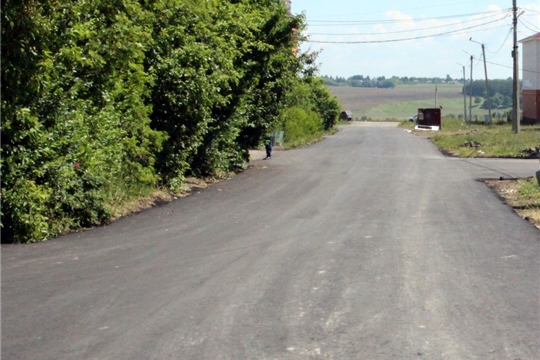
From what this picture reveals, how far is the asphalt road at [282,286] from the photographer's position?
6625 millimetres

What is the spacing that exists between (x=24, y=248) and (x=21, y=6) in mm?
3337

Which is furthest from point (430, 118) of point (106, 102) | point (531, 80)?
point (106, 102)

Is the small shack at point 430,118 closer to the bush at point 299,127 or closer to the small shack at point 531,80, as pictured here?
the small shack at point 531,80

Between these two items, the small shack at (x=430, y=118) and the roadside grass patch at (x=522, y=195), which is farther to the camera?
the small shack at (x=430, y=118)

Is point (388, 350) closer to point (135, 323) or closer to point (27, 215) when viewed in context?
point (135, 323)

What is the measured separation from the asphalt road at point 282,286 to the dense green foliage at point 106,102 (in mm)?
735

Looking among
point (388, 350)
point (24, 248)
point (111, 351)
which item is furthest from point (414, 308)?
point (24, 248)

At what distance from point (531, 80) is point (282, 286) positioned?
77.0 metres

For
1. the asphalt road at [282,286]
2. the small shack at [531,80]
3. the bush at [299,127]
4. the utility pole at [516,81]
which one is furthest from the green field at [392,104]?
the asphalt road at [282,286]

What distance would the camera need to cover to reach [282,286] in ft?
28.5

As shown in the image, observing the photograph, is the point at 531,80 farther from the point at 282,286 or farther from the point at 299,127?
the point at 282,286

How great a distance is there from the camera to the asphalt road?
6625 millimetres

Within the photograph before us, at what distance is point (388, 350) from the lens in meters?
6.44

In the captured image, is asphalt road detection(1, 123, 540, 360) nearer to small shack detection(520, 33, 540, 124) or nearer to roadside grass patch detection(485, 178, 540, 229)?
roadside grass patch detection(485, 178, 540, 229)
